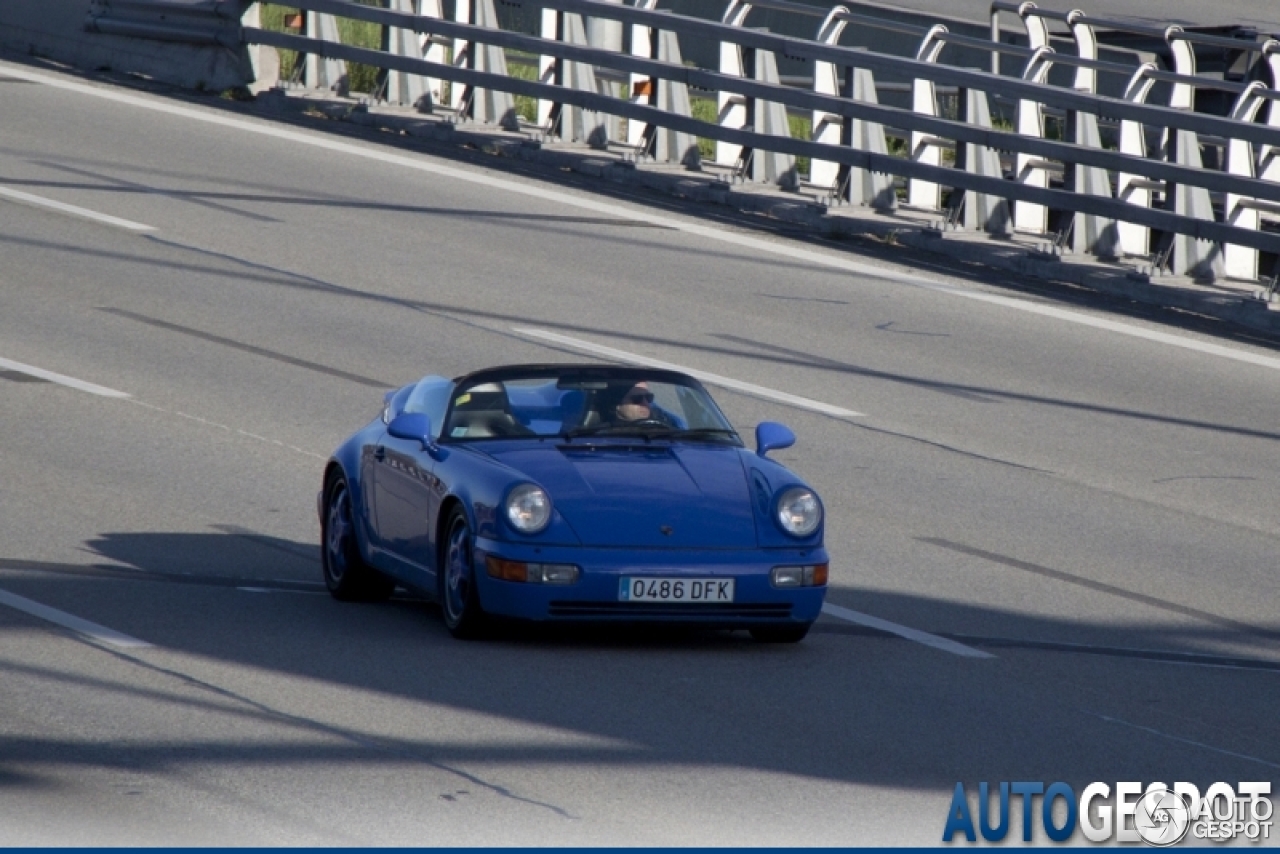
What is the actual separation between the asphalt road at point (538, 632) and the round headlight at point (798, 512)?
0.54 metres

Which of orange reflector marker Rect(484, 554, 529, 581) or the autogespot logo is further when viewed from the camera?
orange reflector marker Rect(484, 554, 529, 581)

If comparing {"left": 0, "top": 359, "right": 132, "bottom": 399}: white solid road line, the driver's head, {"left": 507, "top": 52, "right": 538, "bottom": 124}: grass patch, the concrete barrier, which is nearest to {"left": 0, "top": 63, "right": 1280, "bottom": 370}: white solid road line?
the concrete barrier

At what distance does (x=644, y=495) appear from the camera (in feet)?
29.8

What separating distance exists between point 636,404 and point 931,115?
12545mm

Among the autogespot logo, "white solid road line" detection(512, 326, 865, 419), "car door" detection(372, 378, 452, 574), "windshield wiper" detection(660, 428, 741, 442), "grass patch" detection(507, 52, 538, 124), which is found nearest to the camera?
the autogespot logo

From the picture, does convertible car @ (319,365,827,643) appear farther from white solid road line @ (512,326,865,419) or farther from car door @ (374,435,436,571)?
white solid road line @ (512,326,865,419)

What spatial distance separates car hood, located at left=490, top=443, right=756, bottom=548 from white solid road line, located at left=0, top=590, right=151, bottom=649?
1705 mm

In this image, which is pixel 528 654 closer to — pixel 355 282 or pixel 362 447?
pixel 362 447

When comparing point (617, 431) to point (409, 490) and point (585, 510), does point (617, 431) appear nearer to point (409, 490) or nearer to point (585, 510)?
point (585, 510)

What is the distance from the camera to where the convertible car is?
29.2 feet

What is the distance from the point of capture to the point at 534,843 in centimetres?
624

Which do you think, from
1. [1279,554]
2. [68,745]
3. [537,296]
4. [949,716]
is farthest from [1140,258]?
[68,745]

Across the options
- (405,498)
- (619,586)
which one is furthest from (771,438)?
(405,498)

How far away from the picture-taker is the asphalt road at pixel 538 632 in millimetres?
7012
